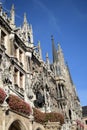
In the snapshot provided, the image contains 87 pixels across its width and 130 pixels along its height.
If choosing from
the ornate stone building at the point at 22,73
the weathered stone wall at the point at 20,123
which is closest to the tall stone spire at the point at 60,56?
the ornate stone building at the point at 22,73

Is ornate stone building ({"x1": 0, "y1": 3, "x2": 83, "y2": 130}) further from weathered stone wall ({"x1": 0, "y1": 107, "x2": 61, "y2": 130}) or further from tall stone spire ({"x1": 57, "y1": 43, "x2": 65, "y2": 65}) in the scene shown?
tall stone spire ({"x1": 57, "y1": 43, "x2": 65, "y2": 65})

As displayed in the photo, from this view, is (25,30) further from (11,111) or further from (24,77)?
(11,111)

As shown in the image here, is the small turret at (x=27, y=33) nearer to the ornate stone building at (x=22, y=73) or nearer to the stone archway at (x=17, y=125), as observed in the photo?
the ornate stone building at (x=22, y=73)

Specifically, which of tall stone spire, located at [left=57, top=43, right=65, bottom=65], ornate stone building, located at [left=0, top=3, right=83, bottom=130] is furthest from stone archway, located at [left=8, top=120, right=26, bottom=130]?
tall stone spire, located at [left=57, top=43, right=65, bottom=65]

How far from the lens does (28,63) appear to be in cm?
2997

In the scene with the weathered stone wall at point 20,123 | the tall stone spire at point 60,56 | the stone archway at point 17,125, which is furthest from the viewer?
the tall stone spire at point 60,56

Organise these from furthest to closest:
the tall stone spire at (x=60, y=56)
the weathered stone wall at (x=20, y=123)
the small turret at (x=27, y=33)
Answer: the tall stone spire at (x=60, y=56) < the small turret at (x=27, y=33) < the weathered stone wall at (x=20, y=123)

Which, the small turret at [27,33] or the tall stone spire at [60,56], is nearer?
the small turret at [27,33]

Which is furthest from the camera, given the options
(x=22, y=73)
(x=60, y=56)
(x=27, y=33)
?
(x=60, y=56)

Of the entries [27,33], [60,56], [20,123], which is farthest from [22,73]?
[60,56]

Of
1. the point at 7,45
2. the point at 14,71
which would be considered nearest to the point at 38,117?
the point at 14,71

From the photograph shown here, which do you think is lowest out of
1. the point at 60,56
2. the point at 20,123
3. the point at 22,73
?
the point at 20,123

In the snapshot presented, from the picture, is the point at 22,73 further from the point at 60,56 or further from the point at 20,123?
the point at 60,56

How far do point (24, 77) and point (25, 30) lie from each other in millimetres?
8270
